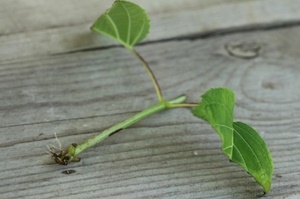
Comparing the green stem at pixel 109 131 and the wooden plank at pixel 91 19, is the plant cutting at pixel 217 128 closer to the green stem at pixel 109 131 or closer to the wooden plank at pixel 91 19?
the green stem at pixel 109 131

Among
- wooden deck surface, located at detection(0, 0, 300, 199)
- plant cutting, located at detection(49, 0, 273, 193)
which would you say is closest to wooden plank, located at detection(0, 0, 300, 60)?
wooden deck surface, located at detection(0, 0, 300, 199)

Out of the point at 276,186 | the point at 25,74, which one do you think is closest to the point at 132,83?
the point at 25,74

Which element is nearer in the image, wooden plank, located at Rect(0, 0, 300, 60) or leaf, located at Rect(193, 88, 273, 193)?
leaf, located at Rect(193, 88, 273, 193)

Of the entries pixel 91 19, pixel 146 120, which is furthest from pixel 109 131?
pixel 91 19

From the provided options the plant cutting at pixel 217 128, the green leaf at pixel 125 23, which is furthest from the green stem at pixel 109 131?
the green leaf at pixel 125 23

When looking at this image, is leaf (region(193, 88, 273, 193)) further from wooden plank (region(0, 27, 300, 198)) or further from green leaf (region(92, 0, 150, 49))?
green leaf (region(92, 0, 150, 49))

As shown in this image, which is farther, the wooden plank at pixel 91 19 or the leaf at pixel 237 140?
the wooden plank at pixel 91 19

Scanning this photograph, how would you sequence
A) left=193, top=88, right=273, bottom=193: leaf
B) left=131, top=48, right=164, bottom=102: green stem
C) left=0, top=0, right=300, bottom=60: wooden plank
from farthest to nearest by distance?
left=0, top=0, right=300, bottom=60: wooden plank, left=131, top=48, right=164, bottom=102: green stem, left=193, top=88, right=273, bottom=193: leaf
